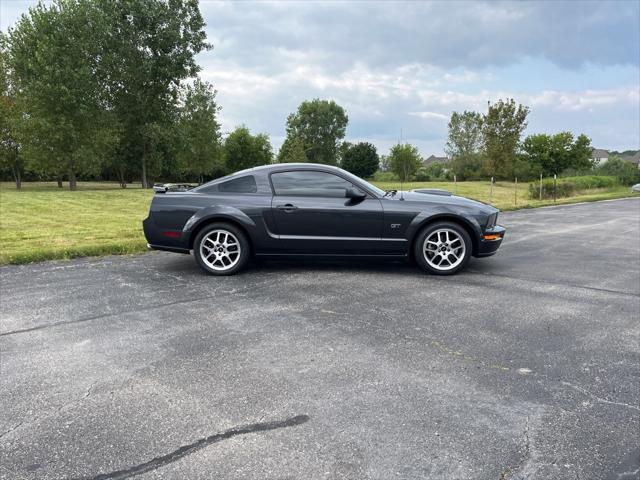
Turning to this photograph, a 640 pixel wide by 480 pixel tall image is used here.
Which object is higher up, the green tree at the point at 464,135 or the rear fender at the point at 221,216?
the green tree at the point at 464,135

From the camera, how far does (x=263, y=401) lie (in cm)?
281

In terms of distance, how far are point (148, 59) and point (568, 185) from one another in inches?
1136

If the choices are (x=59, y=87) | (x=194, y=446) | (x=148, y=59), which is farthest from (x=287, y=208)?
(x=148, y=59)

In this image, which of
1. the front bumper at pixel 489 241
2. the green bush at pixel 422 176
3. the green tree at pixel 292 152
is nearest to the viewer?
the front bumper at pixel 489 241

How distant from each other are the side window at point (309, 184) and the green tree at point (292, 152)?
51.2m

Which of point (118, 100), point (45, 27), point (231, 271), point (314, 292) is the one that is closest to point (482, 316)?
point (314, 292)

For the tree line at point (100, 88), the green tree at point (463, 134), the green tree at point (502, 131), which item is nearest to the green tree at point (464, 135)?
the green tree at point (463, 134)

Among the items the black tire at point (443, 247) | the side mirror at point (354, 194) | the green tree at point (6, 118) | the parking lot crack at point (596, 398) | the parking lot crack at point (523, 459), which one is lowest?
the parking lot crack at point (523, 459)

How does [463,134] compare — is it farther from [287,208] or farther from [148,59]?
[287,208]

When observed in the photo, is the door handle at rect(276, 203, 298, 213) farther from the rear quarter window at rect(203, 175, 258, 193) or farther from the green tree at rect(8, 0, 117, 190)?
the green tree at rect(8, 0, 117, 190)

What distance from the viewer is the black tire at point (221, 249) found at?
6.11m

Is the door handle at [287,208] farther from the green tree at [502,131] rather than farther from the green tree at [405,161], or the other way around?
the green tree at [405,161]

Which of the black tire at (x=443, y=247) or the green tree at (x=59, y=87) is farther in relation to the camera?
the green tree at (x=59, y=87)

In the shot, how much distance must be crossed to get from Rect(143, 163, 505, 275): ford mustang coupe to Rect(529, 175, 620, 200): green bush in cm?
2061
